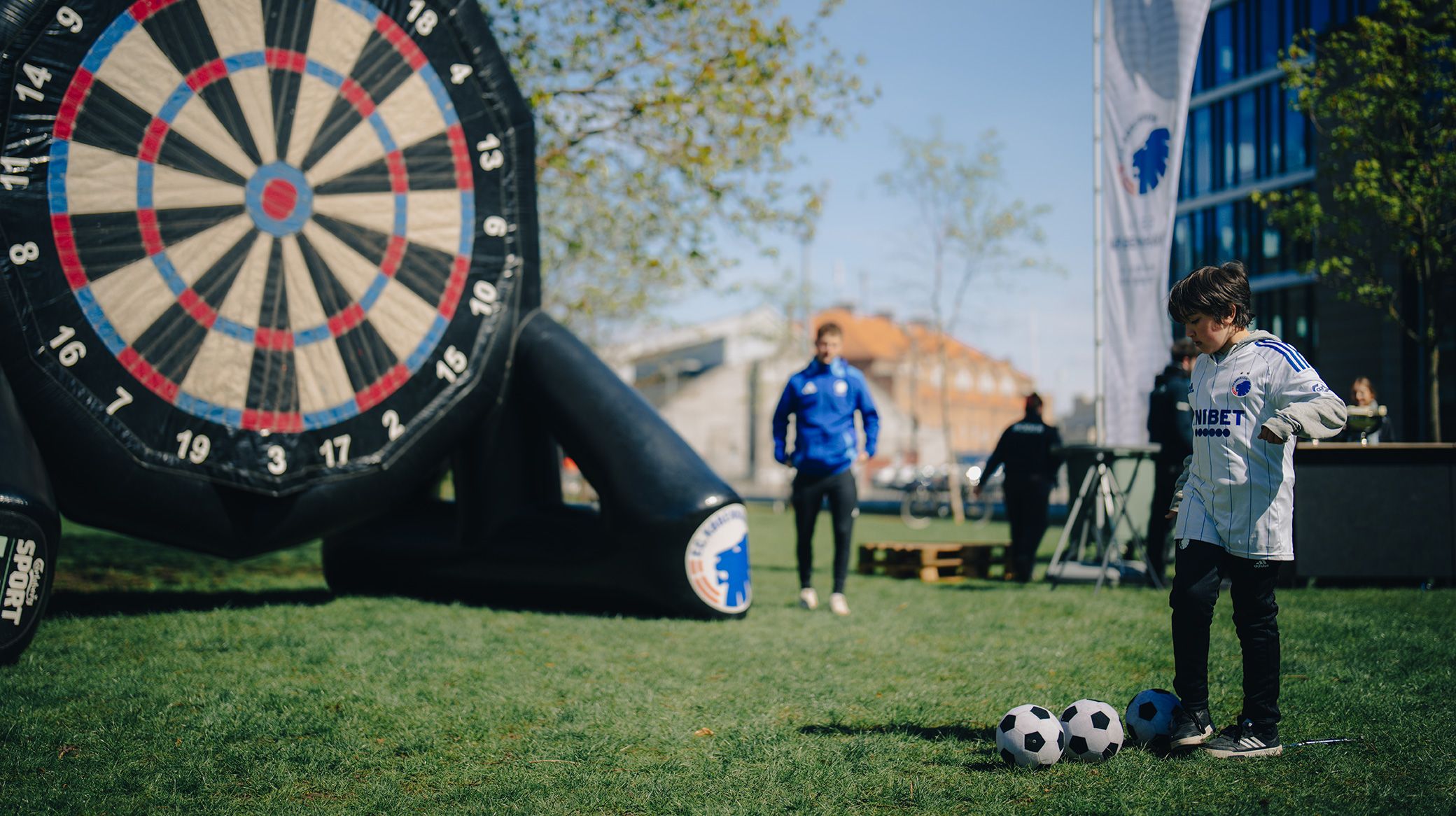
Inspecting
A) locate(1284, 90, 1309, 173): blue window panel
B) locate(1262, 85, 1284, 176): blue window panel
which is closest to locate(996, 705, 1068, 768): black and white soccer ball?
locate(1284, 90, 1309, 173): blue window panel

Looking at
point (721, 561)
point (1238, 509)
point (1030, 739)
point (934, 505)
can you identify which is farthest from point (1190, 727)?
point (934, 505)

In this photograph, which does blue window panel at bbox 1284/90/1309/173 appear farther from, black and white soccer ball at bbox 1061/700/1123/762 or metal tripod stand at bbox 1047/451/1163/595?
black and white soccer ball at bbox 1061/700/1123/762

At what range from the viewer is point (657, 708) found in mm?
4539

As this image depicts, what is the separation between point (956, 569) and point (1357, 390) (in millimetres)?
4748

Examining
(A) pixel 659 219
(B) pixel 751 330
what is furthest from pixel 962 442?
(A) pixel 659 219

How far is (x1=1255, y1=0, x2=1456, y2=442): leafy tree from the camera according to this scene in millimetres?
13977

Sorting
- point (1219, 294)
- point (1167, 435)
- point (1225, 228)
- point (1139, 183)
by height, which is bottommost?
point (1167, 435)

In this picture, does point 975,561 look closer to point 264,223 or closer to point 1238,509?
point 1238,509

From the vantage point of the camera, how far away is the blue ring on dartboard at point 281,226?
5.61 metres

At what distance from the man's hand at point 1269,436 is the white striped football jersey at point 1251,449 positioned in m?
0.03

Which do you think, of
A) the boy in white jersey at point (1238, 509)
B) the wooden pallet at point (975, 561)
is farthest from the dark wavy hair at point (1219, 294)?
the wooden pallet at point (975, 561)

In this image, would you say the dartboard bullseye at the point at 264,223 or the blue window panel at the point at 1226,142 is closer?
the dartboard bullseye at the point at 264,223

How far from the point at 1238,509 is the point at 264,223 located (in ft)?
17.8

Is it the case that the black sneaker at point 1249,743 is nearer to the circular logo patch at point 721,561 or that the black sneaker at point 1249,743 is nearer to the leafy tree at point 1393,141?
the circular logo patch at point 721,561
